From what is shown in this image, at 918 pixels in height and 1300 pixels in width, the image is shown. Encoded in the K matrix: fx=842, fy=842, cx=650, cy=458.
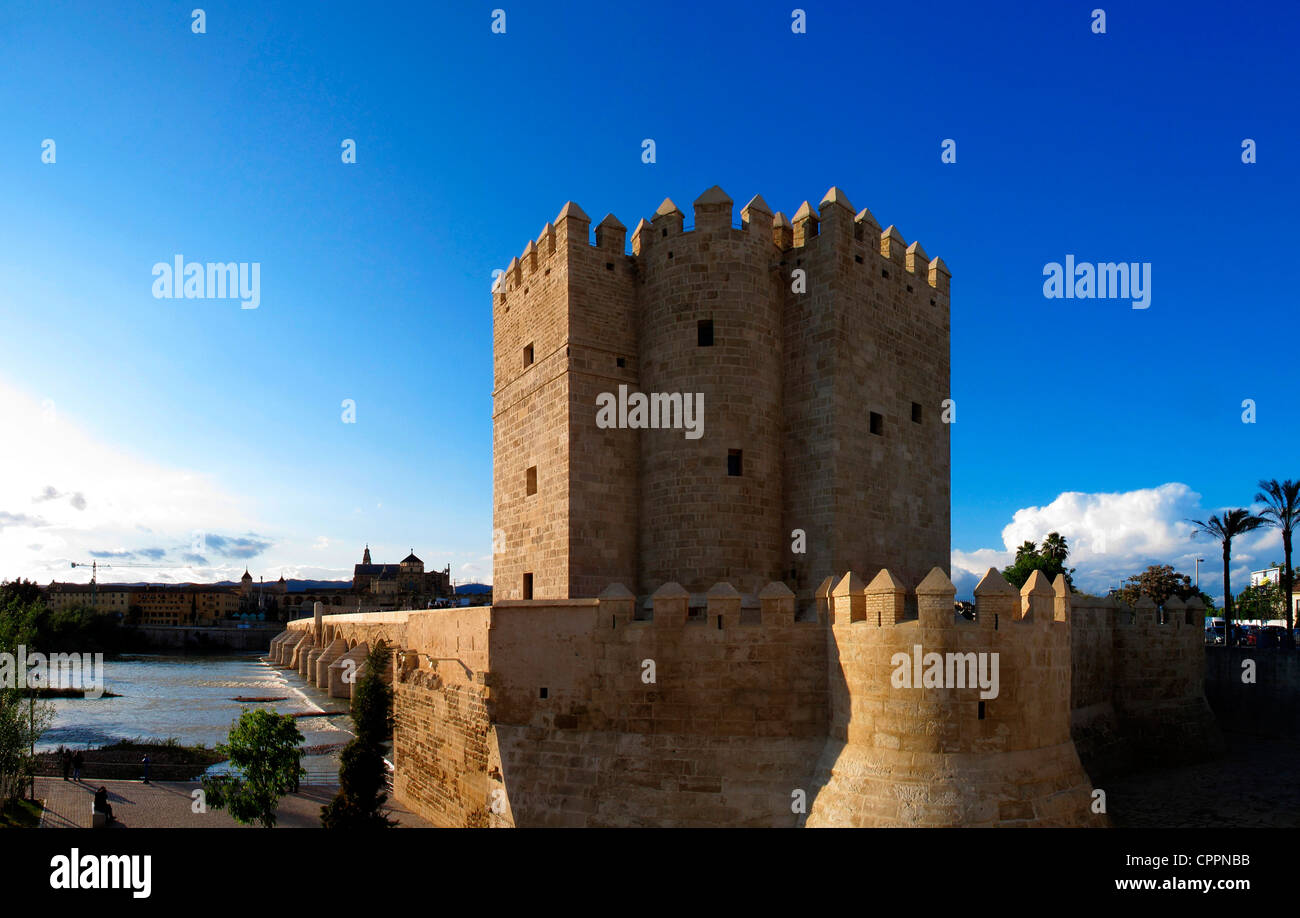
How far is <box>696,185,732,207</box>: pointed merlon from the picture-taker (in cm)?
1867

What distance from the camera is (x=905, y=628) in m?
12.5

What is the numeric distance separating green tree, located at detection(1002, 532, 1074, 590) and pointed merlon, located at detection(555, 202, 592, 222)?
30142 millimetres

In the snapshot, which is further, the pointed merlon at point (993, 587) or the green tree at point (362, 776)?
the green tree at point (362, 776)

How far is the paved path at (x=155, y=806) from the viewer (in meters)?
20.0

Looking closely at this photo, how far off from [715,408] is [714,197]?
4744mm

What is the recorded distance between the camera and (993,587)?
1268 cm
